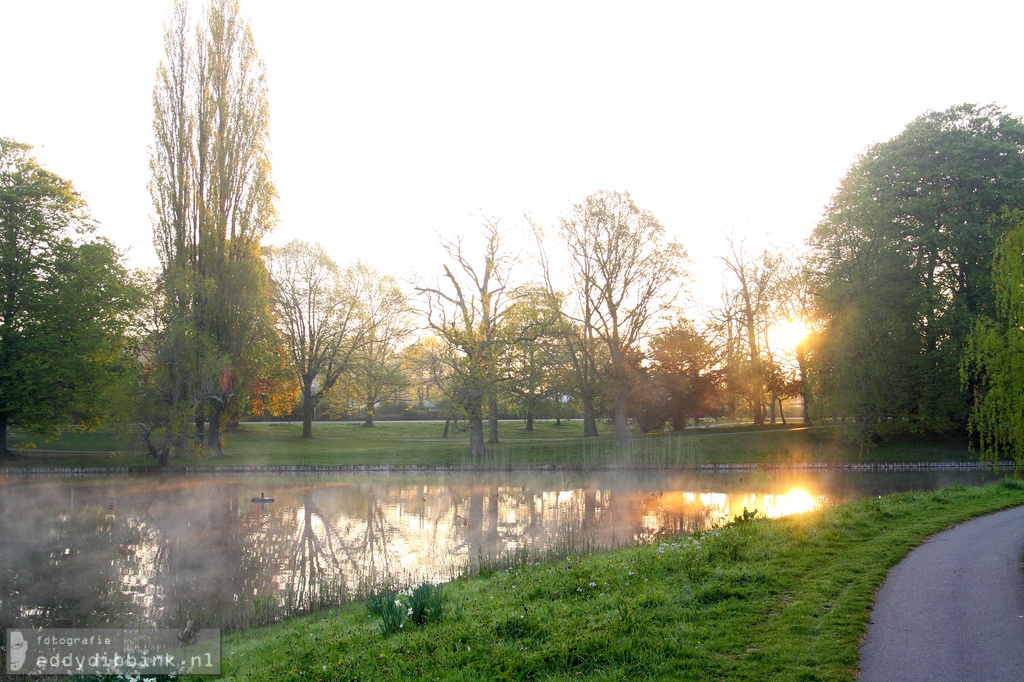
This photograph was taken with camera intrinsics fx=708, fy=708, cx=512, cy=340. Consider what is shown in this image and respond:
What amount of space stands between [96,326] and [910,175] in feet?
130

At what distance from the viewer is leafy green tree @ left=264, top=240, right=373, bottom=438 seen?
45.3 metres

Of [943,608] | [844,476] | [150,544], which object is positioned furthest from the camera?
[844,476]

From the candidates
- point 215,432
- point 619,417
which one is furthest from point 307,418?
point 619,417

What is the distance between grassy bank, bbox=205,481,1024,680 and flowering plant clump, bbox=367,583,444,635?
5.5 inches

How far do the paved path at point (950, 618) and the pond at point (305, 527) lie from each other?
19.1 ft

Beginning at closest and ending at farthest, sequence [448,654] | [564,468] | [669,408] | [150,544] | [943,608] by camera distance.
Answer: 1. [448,654]
2. [943,608]
3. [150,544]
4. [564,468]
5. [669,408]

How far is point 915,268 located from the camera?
112ft

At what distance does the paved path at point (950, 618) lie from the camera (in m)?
6.18

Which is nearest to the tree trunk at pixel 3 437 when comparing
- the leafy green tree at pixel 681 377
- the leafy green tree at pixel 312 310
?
the leafy green tree at pixel 312 310

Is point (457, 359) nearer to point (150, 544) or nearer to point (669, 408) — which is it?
A: point (669, 408)

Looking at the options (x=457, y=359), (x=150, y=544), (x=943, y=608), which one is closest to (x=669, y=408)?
(x=457, y=359)

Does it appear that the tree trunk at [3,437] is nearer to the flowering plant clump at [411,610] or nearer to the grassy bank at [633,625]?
the grassy bank at [633,625]

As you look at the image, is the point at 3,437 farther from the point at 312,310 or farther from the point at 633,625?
the point at 633,625

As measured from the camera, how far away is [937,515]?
47.3 feet
